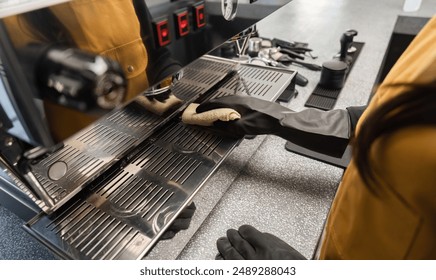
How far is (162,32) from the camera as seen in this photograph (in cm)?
39

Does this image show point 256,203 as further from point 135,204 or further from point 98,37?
point 98,37

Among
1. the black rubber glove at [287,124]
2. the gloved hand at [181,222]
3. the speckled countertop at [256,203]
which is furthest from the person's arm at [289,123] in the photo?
the gloved hand at [181,222]

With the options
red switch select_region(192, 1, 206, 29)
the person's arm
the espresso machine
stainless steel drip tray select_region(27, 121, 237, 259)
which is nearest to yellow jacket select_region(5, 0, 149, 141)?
the espresso machine

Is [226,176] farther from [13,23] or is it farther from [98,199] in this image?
[13,23]

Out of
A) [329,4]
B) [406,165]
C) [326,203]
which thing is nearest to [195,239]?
[326,203]

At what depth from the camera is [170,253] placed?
22.8 inches

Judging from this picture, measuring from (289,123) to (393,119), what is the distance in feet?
1.52

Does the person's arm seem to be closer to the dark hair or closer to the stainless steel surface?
the stainless steel surface

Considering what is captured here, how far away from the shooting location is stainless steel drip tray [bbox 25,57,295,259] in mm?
456

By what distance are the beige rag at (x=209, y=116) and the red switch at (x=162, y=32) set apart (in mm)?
299

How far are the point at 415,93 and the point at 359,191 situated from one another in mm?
145

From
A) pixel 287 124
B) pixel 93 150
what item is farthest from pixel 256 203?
pixel 93 150

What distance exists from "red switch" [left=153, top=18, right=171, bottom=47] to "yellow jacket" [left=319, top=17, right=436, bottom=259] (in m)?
0.29

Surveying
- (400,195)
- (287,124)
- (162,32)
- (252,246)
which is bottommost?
(252,246)
